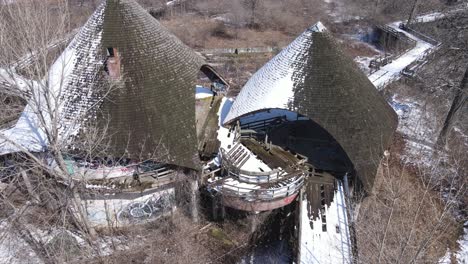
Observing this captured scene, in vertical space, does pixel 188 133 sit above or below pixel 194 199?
above

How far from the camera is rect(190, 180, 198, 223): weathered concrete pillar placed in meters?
15.6

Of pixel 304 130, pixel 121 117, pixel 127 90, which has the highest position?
pixel 127 90

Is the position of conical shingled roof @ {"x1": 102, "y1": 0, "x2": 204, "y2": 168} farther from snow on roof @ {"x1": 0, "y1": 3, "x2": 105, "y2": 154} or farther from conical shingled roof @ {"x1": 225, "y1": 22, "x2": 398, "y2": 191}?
conical shingled roof @ {"x1": 225, "y1": 22, "x2": 398, "y2": 191}

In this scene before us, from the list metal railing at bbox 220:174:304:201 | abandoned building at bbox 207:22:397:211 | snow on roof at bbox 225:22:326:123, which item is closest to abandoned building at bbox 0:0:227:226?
metal railing at bbox 220:174:304:201

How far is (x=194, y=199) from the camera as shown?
15.9m

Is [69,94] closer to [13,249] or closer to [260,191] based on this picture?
[13,249]

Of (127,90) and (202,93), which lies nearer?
(127,90)

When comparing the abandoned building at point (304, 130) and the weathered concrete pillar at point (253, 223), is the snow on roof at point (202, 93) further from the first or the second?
the weathered concrete pillar at point (253, 223)

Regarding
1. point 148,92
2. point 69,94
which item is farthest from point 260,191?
point 69,94

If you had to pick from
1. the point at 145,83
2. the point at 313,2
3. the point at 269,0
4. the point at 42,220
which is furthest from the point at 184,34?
the point at 42,220

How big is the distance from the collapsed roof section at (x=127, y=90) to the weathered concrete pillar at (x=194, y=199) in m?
1.15

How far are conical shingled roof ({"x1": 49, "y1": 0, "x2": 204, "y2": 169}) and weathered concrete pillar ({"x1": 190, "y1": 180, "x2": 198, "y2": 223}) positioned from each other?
1.15 metres

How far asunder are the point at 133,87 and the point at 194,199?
18.6ft

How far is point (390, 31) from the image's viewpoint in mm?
41312
